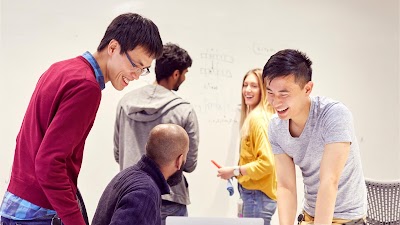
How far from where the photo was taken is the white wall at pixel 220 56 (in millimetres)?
3018

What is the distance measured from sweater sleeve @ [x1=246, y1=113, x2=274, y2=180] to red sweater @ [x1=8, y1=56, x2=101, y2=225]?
4.41ft

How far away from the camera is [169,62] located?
2578mm

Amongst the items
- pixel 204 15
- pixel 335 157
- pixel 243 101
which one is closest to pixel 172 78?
pixel 243 101

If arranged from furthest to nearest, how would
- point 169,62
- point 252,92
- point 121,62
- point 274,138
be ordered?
point 252,92 < point 169,62 < point 274,138 < point 121,62

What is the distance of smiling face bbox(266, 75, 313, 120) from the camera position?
1.60 m

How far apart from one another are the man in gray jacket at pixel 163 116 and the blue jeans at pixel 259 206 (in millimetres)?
363

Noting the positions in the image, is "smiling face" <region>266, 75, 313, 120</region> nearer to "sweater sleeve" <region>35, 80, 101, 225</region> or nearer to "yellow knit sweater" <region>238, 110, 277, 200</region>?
"sweater sleeve" <region>35, 80, 101, 225</region>

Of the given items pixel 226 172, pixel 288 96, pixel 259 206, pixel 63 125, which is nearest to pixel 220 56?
pixel 226 172

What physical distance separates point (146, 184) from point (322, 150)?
0.59 m

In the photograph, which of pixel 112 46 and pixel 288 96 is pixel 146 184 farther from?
pixel 288 96

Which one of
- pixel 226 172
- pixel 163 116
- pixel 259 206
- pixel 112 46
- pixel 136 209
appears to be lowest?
pixel 259 206

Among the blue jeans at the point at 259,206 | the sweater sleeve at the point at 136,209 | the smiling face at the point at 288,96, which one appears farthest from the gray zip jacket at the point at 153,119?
the sweater sleeve at the point at 136,209

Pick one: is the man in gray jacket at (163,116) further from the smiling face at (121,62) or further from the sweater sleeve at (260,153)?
the smiling face at (121,62)

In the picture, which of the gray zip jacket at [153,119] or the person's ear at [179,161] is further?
the gray zip jacket at [153,119]
